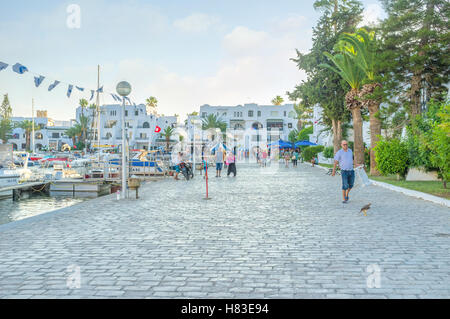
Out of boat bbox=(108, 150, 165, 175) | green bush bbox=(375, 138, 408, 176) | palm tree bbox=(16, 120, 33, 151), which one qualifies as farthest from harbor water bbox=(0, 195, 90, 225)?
palm tree bbox=(16, 120, 33, 151)

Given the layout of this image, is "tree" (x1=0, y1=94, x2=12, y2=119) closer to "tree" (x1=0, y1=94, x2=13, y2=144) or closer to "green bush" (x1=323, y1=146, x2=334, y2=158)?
"tree" (x1=0, y1=94, x2=13, y2=144)

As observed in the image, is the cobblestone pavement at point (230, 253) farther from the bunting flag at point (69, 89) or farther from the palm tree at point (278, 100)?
the palm tree at point (278, 100)

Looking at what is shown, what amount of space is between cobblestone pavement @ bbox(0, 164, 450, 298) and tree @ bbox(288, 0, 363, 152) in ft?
67.5

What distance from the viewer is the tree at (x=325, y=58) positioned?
2988 cm

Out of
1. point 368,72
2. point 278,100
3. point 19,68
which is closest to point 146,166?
point 19,68

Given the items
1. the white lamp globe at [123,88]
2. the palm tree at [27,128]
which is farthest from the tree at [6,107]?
the white lamp globe at [123,88]

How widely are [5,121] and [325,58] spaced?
75.2 meters

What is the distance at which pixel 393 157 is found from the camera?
57.0 ft

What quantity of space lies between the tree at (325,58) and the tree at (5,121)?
67853mm

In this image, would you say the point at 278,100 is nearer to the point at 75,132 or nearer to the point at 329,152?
the point at 75,132

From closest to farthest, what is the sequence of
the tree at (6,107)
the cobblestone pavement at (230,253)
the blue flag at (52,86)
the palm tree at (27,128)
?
the cobblestone pavement at (230,253) → the blue flag at (52,86) → the palm tree at (27,128) → the tree at (6,107)
